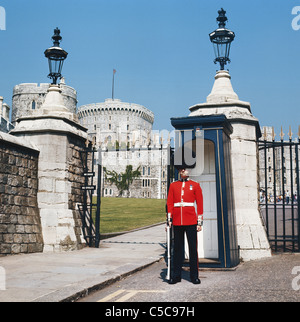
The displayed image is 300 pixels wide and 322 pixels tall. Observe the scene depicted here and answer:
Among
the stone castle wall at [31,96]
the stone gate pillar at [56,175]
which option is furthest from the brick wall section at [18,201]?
the stone castle wall at [31,96]

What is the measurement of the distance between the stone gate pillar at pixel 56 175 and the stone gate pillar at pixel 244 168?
10.4 ft

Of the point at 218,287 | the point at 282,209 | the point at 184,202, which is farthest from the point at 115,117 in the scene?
the point at 218,287

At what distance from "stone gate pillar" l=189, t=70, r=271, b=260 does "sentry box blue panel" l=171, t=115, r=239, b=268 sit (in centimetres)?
71

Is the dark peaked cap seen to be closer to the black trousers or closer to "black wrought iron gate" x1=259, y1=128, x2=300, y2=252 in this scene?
the black trousers

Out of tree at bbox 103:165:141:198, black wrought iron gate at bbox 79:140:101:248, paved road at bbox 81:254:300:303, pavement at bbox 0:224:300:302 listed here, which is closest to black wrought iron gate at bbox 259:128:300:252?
pavement at bbox 0:224:300:302

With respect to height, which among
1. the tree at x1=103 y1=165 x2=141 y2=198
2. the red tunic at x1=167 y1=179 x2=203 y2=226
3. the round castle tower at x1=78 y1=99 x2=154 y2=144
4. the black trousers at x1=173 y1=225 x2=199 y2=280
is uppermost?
the round castle tower at x1=78 y1=99 x2=154 y2=144

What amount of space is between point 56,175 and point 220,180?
4.23 m

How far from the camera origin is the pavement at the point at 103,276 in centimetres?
462

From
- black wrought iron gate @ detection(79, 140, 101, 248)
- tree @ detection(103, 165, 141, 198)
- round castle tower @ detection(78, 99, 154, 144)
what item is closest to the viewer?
black wrought iron gate @ detection(79, 140, 101, 248)

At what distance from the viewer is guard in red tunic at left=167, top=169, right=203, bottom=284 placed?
19.1 feet

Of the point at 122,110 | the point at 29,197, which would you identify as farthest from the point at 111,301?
the point at 122,110

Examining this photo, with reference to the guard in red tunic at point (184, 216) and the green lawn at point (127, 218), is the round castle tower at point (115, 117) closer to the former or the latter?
the green lawn at point (127, 218)

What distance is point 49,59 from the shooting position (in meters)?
10.4

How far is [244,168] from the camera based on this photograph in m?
8.30
